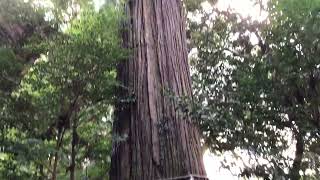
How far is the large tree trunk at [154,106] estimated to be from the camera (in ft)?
12.0

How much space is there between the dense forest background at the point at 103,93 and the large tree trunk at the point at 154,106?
11 centimetres

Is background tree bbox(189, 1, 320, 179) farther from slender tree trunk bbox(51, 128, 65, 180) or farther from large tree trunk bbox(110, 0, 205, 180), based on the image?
slender tree trunk bbox(51, 128, 65, 180)

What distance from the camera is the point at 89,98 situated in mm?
3586

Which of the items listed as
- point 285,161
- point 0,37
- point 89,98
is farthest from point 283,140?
point 0,37

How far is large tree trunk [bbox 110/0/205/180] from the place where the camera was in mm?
3646

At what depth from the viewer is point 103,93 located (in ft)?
12.0

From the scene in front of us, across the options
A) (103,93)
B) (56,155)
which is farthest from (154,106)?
(56,155)

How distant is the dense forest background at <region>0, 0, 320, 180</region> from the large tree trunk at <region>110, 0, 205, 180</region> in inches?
4.2

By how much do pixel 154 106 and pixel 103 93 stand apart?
1.54ft

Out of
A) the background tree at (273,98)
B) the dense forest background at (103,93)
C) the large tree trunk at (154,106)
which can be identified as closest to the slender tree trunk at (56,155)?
the dense forest background at (103,93)

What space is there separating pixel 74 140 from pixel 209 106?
3.70 feet

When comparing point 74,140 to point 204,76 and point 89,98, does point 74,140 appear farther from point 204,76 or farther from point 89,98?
point 204,76

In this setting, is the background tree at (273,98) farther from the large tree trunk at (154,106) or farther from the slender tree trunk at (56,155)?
the slender tree trunk at (56,155)

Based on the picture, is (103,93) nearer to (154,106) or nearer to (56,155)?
(154,106)
